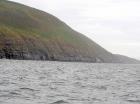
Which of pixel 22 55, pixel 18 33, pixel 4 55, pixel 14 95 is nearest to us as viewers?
pixel 14 95

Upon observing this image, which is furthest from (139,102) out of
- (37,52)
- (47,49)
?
(47,49)

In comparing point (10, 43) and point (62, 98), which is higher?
point (10, 43)

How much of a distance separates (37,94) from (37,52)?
155 meters

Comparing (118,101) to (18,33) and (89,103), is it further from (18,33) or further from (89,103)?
(18,33)

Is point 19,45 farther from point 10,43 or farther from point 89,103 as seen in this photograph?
point 89,103

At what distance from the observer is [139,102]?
29500 mm

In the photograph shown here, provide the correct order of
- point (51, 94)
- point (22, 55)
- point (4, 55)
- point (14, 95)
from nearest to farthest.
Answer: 1. point (14, 95)
2. point (51, 94)
3. point (4, 55)
4. point (22, 55)

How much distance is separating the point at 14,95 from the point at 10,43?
147m

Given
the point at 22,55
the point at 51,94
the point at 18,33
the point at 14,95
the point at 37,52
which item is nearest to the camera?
the point at 14,95

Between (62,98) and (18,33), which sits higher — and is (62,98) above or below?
below

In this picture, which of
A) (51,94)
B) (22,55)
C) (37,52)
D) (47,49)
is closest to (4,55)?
(22,55)

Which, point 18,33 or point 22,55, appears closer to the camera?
point 22,55

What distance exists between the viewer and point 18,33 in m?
198

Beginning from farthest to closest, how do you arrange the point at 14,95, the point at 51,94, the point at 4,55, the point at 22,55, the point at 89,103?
the point at 22,55 < the point at 4,55 < the point at 51,94 < the point at 14,95 < the point at 89,103
